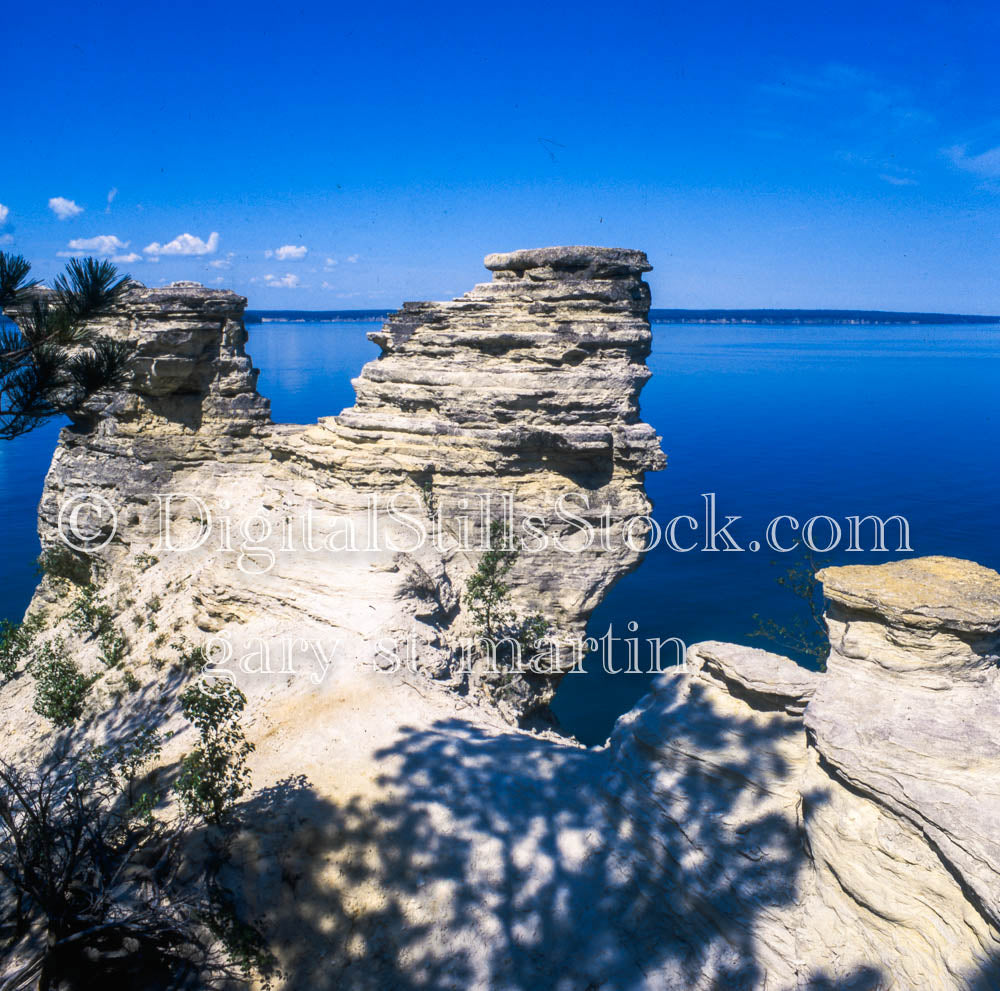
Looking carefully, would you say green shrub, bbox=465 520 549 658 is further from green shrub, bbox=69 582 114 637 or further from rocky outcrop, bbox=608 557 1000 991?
green shrub, bbox=69 582 114 637

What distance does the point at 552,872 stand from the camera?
7.46 metres

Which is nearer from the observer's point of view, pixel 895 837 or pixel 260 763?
pixel 895 837

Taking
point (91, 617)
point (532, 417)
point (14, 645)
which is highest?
point (532, 417)

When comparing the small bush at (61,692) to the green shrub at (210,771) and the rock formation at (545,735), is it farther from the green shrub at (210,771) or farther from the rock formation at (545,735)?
the green shrub at (210,771)

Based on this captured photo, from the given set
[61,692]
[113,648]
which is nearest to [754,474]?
[113,648]

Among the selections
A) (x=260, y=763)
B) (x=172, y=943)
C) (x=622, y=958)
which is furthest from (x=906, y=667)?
(x=260, y=763)

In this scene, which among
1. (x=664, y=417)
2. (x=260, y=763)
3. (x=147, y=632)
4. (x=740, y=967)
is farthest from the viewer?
(x=664, y=417)

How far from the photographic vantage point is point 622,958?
265 inches

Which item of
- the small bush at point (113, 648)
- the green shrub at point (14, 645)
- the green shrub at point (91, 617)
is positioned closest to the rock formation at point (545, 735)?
the green shrub at point (91, 617)

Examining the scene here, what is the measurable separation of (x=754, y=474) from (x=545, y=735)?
154ft

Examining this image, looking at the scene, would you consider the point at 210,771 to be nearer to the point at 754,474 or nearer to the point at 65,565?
the point at 65,565

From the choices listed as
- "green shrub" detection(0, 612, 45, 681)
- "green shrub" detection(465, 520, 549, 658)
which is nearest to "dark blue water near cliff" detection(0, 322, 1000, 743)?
"green shrub" detection(465, 520, 549, 658)

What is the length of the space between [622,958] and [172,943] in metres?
4.14

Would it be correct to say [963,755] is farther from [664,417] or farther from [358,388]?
[664,417]
